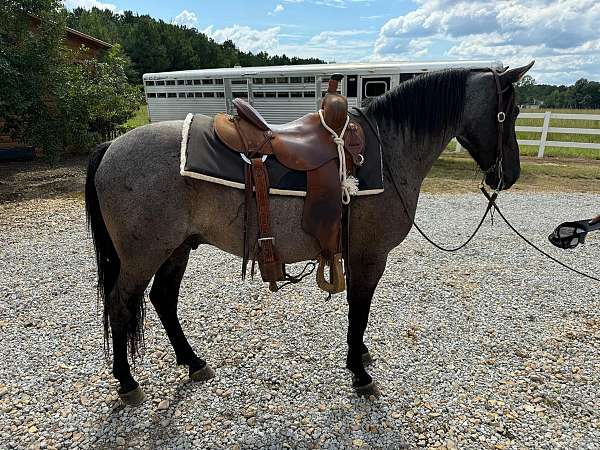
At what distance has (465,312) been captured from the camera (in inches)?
147

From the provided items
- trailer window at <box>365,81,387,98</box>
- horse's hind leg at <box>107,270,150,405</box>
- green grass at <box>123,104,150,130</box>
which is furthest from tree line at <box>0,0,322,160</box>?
horse's hind leg at <box>107,270,150,405</box>

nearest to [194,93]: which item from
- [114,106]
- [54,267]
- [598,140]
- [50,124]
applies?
[114,106]

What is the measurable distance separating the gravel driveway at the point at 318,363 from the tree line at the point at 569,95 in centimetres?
4245

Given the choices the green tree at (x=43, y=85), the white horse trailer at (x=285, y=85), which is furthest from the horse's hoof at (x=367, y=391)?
the green tree at (x=43, y=85)

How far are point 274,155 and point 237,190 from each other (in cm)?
30

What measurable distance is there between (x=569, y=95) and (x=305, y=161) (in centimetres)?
6234

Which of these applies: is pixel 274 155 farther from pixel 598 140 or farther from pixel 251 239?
pixel 598 140

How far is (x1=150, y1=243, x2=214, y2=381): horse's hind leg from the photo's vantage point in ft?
9.21

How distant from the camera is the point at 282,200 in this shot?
232 cm

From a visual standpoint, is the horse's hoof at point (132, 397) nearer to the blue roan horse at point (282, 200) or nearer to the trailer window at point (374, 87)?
the blue roan horse at point (282, 200)

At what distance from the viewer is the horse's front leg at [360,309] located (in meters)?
2.60

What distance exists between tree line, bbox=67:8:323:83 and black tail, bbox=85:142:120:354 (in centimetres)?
4102

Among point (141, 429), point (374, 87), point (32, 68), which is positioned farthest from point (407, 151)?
point (374, 87)

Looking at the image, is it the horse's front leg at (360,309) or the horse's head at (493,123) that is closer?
the horse's head at (493,123)
